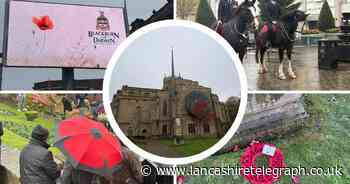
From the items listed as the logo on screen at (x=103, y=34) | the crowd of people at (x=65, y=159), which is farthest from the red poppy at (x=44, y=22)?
the crowd of people at (x=65, y=159)

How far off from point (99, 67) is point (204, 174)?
1384 mm

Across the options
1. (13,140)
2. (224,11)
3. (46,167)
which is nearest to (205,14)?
(224,11)

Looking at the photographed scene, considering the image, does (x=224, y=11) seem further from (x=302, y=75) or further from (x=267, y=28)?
(x=302, y=75)

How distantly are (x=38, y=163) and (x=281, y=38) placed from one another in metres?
2.46

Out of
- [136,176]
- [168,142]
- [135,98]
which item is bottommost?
[136,176]

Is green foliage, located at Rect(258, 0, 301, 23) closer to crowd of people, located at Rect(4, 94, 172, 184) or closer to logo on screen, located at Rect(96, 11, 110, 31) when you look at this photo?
logo on screen, located at Rect(96, 11, 110, 31)

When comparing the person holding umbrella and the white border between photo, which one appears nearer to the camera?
the person holding umbrella

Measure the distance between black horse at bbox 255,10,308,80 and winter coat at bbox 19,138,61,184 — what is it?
6.72 ft

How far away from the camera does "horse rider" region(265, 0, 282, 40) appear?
13.8 ft

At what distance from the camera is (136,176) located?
4.17m

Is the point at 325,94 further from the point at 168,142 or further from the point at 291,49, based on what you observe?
the point at 168,142

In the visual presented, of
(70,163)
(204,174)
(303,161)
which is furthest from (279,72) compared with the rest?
(70,163)

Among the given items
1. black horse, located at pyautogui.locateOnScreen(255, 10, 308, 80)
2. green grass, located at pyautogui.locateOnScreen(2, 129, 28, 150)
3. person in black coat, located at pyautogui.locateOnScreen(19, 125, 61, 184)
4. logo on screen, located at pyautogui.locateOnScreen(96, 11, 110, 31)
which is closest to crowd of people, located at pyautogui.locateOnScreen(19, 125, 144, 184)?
person in black coat, located at pyautogui.locateOnScreen(19, 125, 61, 184)

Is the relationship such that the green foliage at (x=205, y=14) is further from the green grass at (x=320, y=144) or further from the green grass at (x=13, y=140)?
the green grass at (x=13, y=140)
